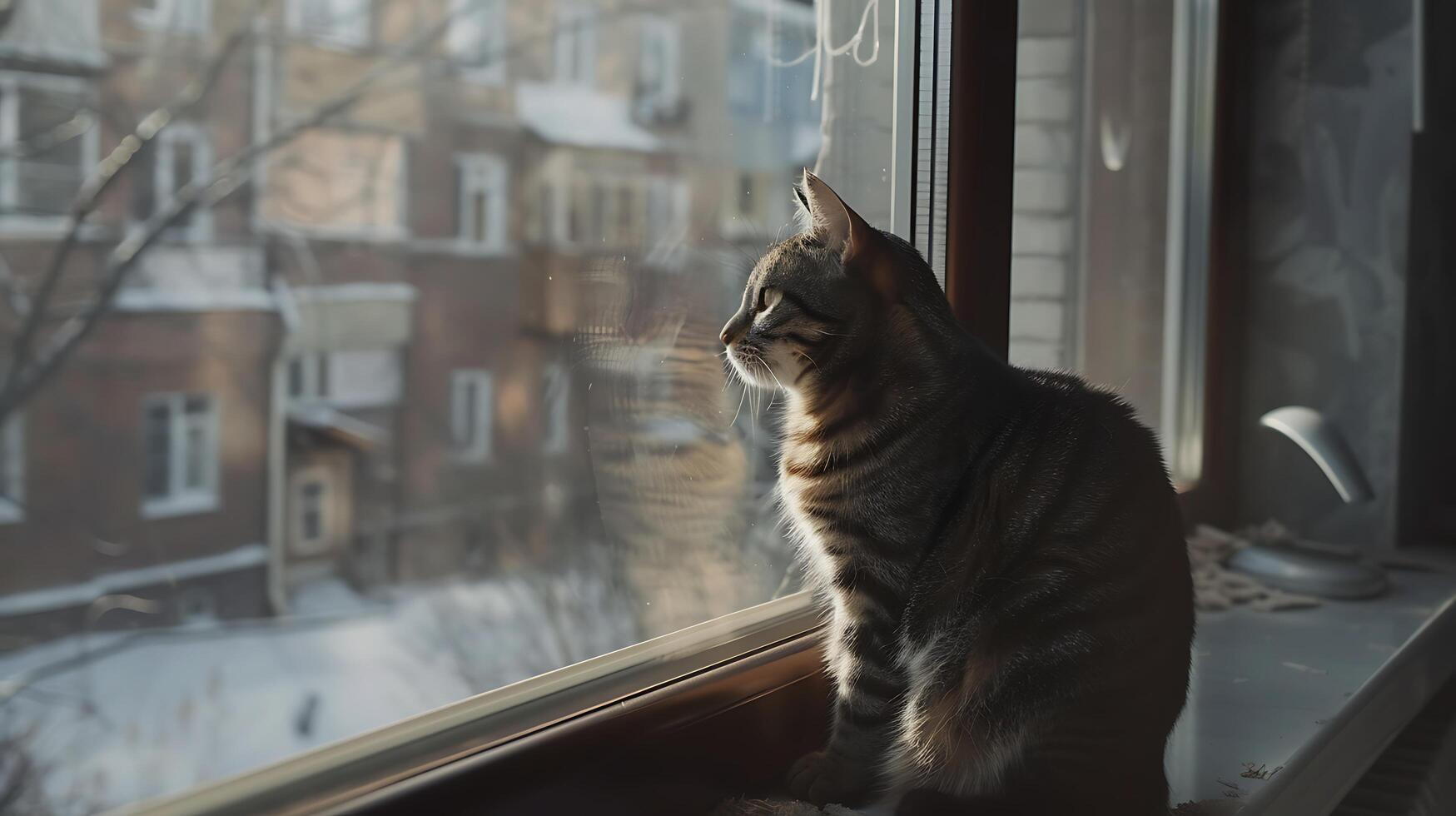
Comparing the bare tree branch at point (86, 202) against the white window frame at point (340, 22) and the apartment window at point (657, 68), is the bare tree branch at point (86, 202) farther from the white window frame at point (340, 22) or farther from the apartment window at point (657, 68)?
the apartment window at point (657, 68)

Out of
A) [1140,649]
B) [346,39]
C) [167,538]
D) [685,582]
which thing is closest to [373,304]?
[346,39]

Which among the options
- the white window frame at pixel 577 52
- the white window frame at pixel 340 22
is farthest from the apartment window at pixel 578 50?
the white window frame at pixel 340 22

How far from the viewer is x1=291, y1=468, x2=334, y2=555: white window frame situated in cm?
149

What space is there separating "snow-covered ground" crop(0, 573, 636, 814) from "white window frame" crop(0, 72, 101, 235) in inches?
13.4

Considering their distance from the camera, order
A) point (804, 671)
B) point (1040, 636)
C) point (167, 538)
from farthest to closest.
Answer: point (167, 538) < point (804, 671) < point (1040, 636)

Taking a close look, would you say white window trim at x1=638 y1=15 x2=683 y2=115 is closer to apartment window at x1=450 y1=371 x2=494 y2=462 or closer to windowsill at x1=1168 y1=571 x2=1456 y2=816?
apartment window at x1=450 y1=371 x2=494 y2=462

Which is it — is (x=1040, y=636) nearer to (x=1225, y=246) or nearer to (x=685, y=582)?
(x=685, y=582)

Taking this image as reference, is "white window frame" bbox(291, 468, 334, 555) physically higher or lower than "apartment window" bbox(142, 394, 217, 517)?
lower

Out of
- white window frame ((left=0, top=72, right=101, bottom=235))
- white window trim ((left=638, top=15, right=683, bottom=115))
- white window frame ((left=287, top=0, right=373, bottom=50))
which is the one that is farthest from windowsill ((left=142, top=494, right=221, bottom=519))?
white window trim ((left=638, top=15, right=683, bottom=115))

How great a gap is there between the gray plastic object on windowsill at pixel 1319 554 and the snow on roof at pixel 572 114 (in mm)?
1299

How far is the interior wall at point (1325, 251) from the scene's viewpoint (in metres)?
1.84

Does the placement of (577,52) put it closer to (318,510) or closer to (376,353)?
(376,353)

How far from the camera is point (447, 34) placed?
5.78ft

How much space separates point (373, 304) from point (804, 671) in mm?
1061
